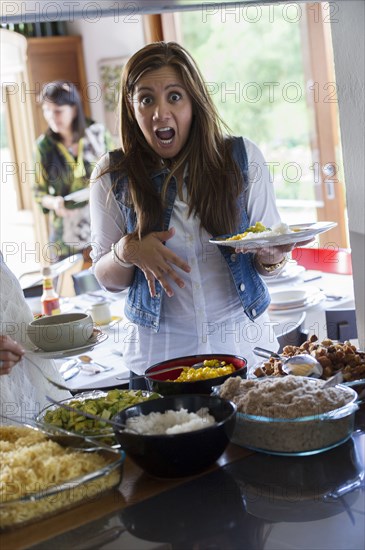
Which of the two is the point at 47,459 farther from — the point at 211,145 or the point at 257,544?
the point at 211,145

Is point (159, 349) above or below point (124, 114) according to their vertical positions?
below

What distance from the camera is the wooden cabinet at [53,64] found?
6.75 m

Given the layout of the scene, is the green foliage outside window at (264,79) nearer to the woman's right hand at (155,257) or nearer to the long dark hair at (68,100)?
the long dark hair at (68,100)

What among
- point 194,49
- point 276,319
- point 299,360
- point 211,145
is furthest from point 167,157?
point 194,49

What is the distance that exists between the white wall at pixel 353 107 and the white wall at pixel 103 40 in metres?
4.57

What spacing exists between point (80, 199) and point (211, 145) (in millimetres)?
3748

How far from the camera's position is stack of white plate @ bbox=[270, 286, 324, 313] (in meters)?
3.02

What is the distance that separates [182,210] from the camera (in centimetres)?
213

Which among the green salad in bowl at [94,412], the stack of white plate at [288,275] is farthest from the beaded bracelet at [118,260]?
the stack of white plate at [288,275]

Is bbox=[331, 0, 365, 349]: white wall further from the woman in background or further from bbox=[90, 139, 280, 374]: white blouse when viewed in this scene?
the woman in background

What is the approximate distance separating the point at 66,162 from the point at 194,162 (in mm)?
4022

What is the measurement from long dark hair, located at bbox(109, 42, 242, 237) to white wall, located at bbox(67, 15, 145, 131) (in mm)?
4216

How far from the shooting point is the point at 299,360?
5.31ft

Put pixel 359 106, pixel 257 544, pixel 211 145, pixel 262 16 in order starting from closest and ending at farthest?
pixel 257 544, pixel 359 106, pixel 211 145, pixel 262 16
